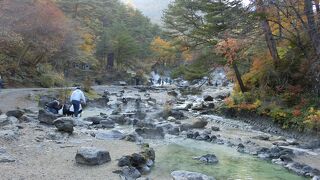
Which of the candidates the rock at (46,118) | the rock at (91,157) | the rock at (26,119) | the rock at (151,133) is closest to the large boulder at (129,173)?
the rock at (91,157)

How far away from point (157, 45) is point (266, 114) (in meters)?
49.9

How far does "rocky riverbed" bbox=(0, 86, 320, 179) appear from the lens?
9.30 metres

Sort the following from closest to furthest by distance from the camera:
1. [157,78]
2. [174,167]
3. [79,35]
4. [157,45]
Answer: [174,167] → [79,35] → [157,45] → [157,78]

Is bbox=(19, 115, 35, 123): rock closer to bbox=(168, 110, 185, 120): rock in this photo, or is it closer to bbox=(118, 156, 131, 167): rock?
bbox=(118, 156, 131, 167): rock

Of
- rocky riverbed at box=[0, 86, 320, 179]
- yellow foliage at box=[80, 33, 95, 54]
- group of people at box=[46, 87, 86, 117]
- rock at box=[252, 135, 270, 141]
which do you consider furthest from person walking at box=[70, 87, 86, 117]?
yellow foliage at box=[80, 33, 95, 54]

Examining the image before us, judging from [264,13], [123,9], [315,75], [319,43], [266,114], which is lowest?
[266,114]

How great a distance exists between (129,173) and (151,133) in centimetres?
658

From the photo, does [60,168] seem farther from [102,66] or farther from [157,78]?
[157,78]

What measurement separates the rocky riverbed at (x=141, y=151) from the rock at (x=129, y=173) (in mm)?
24

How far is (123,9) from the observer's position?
7281cm

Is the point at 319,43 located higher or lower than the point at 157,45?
lower

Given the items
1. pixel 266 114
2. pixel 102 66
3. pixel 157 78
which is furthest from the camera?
pixel 157 78

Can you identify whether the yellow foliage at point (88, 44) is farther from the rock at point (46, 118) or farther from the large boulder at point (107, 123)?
the rock at point (46, 118)

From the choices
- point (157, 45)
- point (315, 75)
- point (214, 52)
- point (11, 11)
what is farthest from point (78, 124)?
point (157, 45)
